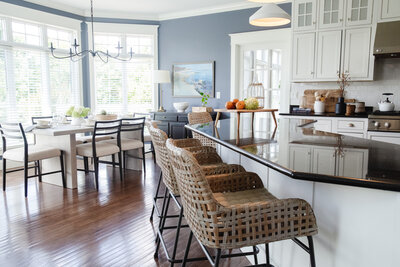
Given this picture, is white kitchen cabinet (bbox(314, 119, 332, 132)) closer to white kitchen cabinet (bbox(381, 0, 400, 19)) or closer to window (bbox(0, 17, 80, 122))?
white kitchen cabinet (bbox(381, 0, 400, 19))

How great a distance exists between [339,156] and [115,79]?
5.59m

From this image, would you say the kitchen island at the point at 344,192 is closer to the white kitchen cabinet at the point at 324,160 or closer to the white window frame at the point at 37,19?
the white kitchen cabinet at the point at 324,160

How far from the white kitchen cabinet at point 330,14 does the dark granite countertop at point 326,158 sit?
288cm

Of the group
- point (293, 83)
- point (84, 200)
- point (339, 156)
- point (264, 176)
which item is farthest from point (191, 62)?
A: point (339, 156)

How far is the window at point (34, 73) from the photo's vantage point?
480 cm

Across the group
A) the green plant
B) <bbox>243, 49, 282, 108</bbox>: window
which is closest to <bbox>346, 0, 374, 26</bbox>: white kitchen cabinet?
<bbox>243, 49, 282, 108</bbox>: window

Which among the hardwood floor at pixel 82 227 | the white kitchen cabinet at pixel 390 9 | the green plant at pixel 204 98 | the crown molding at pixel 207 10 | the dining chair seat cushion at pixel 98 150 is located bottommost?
the hardwood floor at pixel 82 227

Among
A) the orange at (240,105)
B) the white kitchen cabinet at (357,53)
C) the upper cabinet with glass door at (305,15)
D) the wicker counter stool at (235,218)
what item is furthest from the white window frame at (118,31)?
the wicker counter stool at (235,218)

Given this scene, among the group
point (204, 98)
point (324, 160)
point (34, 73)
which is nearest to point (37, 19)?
point (34, 73)

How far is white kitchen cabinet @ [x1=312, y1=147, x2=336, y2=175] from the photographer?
1160 millimetres

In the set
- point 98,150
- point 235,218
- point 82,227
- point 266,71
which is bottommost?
point 82,227

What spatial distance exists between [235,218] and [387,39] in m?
→ 3.74

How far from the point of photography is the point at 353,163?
1271 mm

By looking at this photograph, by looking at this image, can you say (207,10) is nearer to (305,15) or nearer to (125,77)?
(305,15)
